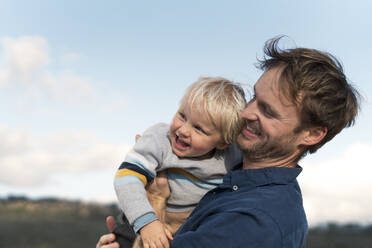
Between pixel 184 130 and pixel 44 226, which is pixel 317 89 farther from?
pixel 44 226

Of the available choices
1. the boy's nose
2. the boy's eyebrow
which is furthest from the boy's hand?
the boy's eyebrow

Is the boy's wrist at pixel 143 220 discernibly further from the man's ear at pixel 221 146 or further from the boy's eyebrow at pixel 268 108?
the boy's eyebrow at pixel 268 108

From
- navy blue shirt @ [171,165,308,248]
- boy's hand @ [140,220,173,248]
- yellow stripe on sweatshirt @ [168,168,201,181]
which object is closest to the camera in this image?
navy blue shirt @ [171,165,308,248]

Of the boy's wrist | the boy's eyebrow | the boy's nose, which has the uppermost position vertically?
the boy's nose

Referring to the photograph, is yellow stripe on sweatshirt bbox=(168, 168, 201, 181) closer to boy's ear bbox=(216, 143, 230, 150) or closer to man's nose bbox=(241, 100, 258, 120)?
boy's ear bbox=(216, 143, 230, 150)

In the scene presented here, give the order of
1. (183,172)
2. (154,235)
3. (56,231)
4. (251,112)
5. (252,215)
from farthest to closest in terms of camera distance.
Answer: (56,231), (183,172), (251,112), (154,235), (252,215)

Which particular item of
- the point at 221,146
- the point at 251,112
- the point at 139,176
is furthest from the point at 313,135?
the point at 139,176

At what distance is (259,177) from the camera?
111 inches

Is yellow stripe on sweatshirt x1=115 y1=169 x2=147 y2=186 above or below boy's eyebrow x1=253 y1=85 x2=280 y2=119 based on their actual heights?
below

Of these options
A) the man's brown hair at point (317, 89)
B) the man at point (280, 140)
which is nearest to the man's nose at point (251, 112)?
the man at point (280, 140)

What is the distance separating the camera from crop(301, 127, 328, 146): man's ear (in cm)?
302

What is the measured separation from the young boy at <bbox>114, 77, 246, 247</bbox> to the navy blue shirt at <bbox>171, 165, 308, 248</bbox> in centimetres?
32

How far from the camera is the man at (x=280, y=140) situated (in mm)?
2398

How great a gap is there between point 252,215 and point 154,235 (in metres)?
0.78
